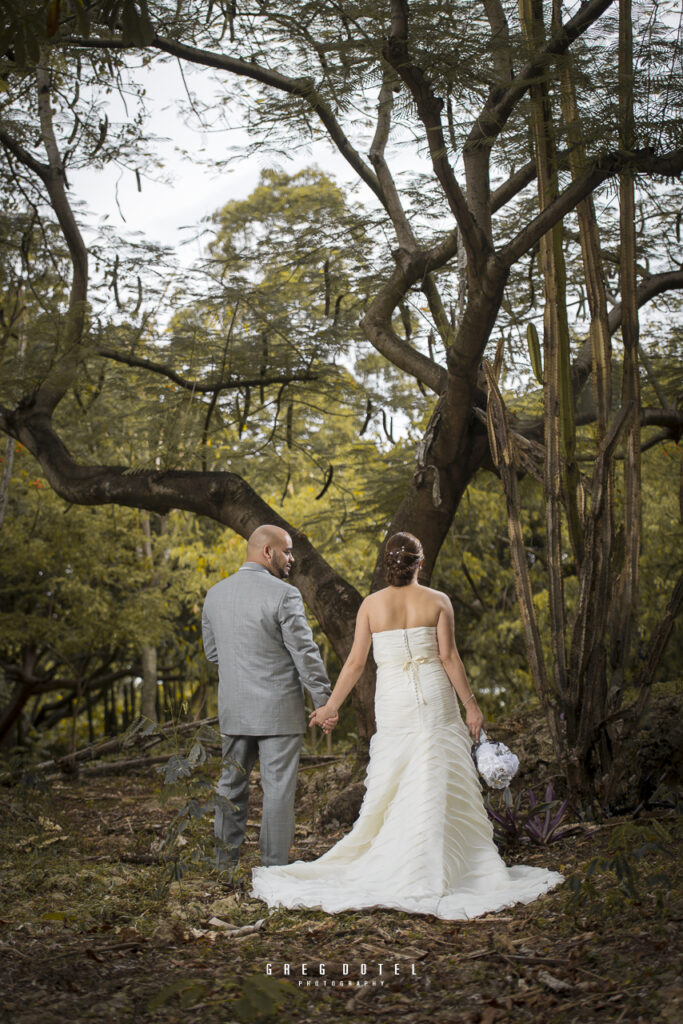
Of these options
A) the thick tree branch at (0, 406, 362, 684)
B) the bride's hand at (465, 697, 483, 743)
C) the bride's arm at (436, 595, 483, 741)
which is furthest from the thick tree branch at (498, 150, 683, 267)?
the thick tree branch at (0, 406, 362, 684)

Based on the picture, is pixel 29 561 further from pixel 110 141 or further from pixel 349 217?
pixel 349 217

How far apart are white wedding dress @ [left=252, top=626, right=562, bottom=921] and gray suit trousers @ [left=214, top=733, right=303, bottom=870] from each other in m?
0.28

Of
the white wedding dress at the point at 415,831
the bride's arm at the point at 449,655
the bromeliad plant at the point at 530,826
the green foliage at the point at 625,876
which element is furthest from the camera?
the bromeliad plant at the point at 530,826

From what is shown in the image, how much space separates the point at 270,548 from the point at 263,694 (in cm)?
78

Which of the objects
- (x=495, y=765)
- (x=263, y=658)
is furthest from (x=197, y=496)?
(x=495, y=765)

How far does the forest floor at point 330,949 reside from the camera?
2.96 m

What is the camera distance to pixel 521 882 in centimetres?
457

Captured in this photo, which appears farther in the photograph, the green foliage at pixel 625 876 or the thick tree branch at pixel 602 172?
the thick tree branch at pixel 602 172

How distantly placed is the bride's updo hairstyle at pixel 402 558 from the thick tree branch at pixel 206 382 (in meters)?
4.38

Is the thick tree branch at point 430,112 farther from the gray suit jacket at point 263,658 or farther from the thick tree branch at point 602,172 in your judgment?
the gray suit jacket at point 263,658

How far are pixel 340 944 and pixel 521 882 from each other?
1136 mm

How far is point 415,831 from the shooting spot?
185 inches

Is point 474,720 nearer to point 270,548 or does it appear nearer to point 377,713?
point 377,713

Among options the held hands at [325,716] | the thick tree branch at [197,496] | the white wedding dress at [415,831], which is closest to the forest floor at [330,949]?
the white wedding dress at [415,831]
